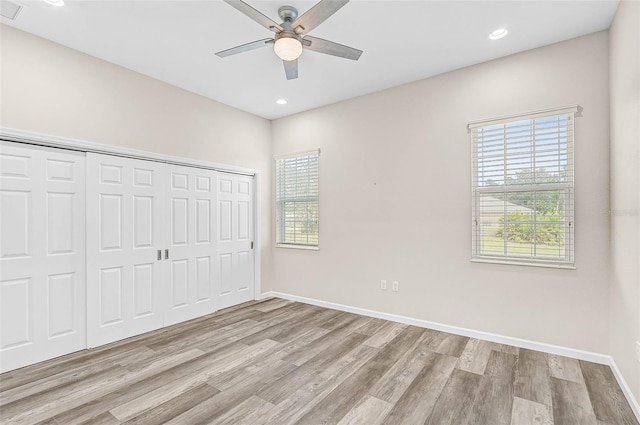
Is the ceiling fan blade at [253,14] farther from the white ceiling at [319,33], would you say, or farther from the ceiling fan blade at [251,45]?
the white ceiling at [319,33]

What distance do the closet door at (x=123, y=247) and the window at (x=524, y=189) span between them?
3747 mm

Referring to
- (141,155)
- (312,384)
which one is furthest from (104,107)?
(312,384)

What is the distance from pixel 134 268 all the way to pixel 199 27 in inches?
105

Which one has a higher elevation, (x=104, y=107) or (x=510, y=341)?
(x=104, y=107)

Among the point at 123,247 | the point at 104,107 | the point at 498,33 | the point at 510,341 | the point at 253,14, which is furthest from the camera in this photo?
the point at 123,247

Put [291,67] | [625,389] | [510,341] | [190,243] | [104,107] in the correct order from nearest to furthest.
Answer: [625,389] < [291,67] < [510,341] < [104,107] < [190,243]

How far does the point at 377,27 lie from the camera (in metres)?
2.77

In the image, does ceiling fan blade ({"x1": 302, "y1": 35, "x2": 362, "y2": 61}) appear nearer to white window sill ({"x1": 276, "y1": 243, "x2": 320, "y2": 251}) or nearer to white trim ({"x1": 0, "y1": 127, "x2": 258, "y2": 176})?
white trim ({"x1": 0, "y1": 127, "x2": 258, "y2": 176})

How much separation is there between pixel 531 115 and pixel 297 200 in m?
3.24

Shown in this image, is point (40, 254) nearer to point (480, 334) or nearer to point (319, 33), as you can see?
point (319, 33)

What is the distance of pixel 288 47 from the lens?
243 centimetres

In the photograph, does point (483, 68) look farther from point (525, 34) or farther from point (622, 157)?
point (622, 157)

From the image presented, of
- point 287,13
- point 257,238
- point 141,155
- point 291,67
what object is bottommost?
point 257,238

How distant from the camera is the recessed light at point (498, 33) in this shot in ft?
9.21
